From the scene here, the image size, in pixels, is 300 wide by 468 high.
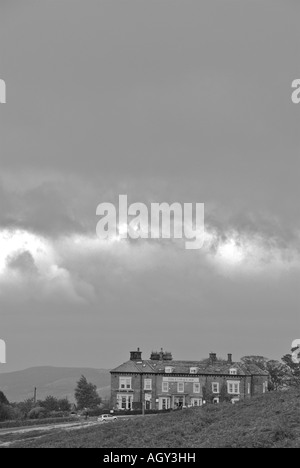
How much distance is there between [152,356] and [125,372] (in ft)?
33.7

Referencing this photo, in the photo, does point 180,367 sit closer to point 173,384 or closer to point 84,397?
point 173,384

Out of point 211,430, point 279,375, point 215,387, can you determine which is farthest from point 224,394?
point 211,430

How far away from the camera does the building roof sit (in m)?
124

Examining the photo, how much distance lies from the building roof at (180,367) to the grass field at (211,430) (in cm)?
7110

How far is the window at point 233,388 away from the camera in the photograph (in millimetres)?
125188

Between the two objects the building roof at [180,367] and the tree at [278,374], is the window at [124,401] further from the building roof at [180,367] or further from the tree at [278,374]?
the tree at [278,374]

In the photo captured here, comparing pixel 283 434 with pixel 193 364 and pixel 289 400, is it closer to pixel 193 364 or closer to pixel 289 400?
pixel 289 400

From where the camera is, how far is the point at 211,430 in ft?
142

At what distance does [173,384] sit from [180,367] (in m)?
2.94

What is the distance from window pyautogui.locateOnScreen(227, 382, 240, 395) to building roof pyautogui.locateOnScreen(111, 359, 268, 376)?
1.76 m

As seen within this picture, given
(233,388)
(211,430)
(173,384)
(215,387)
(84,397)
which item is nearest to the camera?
(211,430)

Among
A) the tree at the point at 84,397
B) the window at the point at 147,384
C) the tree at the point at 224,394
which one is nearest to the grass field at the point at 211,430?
the window at the point at 147,384
